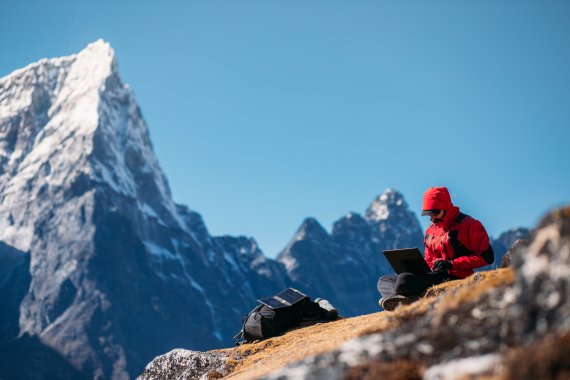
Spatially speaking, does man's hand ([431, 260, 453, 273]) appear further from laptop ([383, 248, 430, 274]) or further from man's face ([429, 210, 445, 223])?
man's face ([429, 210, 445, 223])

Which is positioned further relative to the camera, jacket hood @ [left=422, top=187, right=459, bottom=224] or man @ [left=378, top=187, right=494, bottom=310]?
jacket hood @ [left=422, top=187, right=459, bottom=224]

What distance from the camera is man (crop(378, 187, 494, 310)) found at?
13.3 m

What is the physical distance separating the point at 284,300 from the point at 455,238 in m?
7.35

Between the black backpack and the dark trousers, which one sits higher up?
the black backpack

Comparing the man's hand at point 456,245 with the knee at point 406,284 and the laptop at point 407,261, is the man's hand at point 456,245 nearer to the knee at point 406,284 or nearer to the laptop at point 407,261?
the laptop at point 407,261

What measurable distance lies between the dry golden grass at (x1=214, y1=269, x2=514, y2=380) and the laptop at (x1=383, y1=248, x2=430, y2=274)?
31.7 inches

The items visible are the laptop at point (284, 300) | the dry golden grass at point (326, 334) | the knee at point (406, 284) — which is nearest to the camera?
the dry golden grass at point (326, 334)

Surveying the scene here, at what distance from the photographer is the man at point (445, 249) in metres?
13.3

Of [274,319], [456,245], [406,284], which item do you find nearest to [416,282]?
[406,284]

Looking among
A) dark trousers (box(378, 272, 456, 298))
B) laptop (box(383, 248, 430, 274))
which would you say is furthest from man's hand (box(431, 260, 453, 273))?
laptop (box(383, 248, 430, 274))

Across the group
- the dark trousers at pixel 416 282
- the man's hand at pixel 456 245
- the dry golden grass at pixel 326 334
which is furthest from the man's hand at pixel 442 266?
the dry golden grass at pixel 326 334

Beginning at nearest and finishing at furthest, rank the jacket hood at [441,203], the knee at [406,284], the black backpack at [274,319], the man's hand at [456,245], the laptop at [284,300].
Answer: the knee at [406,284] < the man's hand at [456,245] < the jacket hood at [441,203] < the black backpack at [274,319] < the laptop at [284,300]

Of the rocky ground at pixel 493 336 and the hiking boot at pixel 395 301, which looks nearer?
the rocky ground at pixel 493 336

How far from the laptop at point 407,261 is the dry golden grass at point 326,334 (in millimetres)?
804
